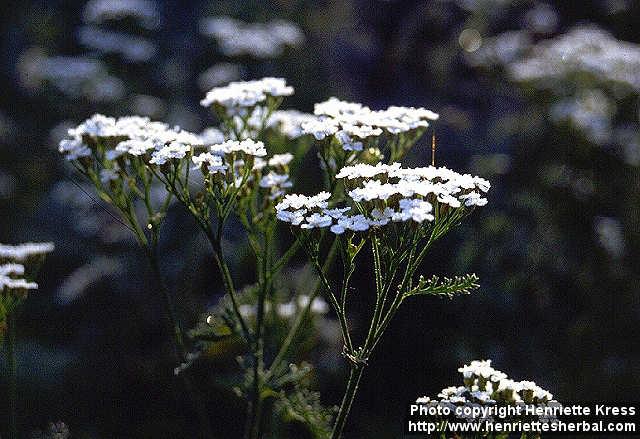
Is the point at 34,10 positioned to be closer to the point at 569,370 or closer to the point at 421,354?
the point at 421,354

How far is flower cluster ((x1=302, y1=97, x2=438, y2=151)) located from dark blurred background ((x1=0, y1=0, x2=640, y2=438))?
3033 millimetres

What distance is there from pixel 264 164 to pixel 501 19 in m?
6.75

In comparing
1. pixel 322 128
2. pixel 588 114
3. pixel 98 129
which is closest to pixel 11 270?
pixel 98 129

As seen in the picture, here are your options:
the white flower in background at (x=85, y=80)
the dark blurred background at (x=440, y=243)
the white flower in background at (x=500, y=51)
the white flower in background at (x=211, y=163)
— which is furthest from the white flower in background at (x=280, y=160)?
the white flower in background at (x=500, y=51)

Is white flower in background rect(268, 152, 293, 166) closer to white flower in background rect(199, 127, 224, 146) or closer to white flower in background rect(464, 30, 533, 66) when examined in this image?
white flower in background rect(199, 127, 224, 146)

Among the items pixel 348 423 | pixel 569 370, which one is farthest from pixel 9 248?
pixel 569 370

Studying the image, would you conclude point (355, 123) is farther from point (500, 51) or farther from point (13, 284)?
point (500, 51)

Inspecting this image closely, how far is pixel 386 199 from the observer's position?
2.34 m

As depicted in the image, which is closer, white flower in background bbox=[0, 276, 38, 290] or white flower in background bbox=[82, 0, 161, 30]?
white flower in background bbox=[0, 276, 38, 290]

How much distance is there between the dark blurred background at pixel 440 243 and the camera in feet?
19.4

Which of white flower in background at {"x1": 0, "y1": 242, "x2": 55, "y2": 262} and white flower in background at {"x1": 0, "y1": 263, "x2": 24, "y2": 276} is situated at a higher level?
white flower in background at {"x1": 0, "y1": 242, "x2": 55, "y2": 262}

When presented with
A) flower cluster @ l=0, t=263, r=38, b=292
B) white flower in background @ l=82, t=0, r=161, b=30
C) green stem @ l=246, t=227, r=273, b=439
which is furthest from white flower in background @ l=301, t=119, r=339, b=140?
white flower in background @ l=82, t=0, r=161, b=30

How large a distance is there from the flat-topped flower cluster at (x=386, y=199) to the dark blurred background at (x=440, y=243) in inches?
129

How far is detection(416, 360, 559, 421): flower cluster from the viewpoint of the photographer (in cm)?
252
